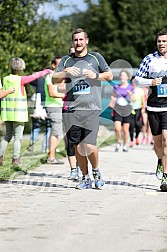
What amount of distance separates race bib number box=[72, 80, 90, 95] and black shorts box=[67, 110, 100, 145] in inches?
10.1

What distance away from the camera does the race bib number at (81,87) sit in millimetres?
9453

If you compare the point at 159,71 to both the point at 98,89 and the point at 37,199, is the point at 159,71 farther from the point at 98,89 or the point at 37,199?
the point at 37,199

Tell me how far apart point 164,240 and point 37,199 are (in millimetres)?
2659

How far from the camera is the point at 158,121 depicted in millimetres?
9758

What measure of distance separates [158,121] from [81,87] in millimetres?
1110

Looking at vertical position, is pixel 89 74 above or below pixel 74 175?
above

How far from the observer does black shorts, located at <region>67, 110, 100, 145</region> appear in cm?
949

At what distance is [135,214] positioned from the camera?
7633mm

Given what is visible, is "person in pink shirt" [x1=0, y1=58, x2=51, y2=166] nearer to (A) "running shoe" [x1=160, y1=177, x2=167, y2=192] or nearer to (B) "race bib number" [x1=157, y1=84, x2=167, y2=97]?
(B) "race bib number" [x1=157, y1=84, x2=167, y2=97]

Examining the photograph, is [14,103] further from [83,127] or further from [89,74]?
[89,74]

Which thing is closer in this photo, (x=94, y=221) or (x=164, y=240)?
(x=164, y=240)

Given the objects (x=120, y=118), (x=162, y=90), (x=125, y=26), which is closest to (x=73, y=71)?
(x=162, y=90)

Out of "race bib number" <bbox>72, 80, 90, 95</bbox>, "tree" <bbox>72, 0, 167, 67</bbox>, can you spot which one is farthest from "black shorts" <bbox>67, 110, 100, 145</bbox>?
"tree" <bbox>72, 0, 167, 67</bbox>

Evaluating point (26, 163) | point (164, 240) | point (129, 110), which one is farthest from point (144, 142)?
point (164, 240)
